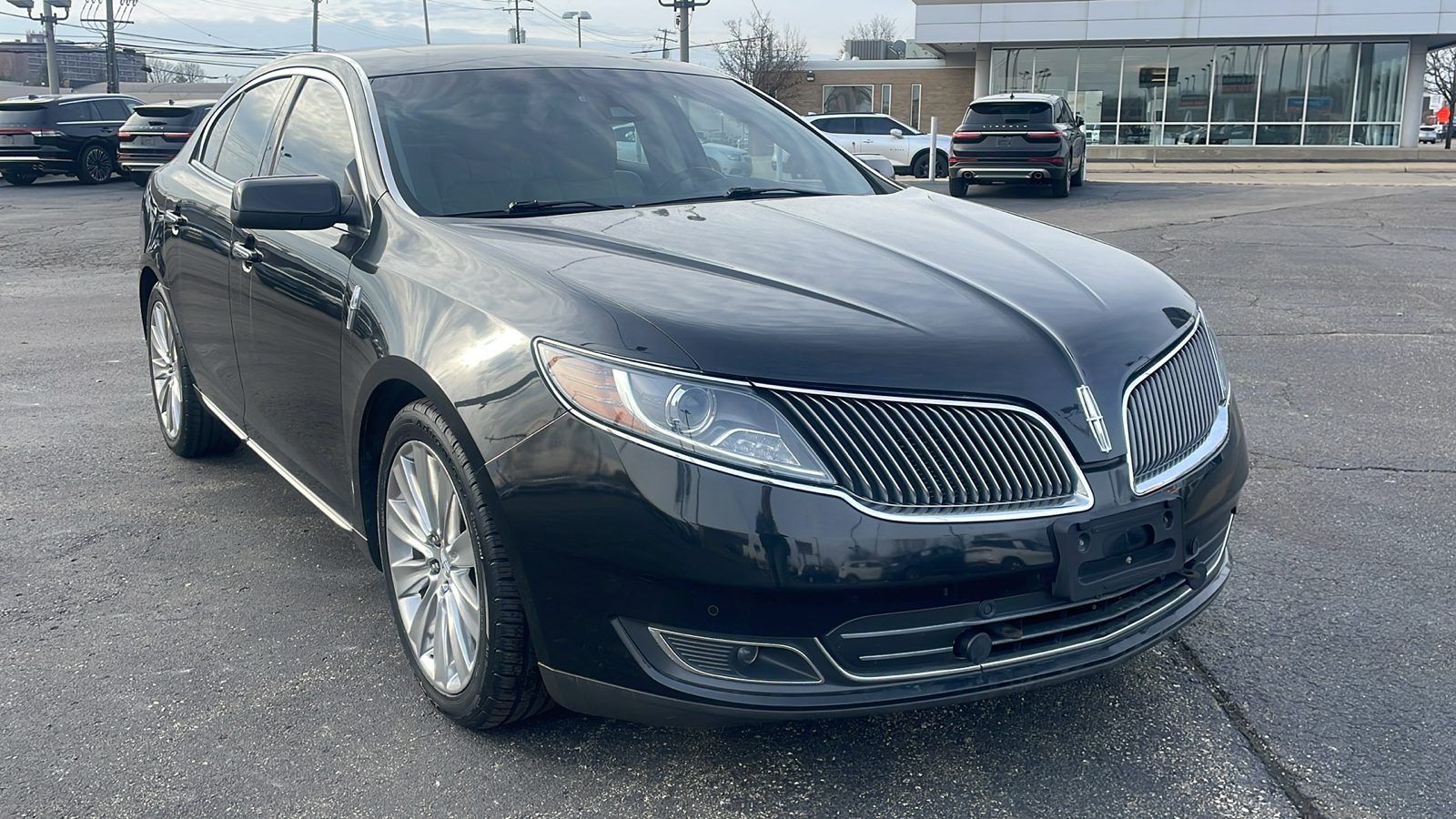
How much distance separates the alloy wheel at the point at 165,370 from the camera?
505 centimetres

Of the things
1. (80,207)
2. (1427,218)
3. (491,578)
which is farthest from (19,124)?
(491,578)

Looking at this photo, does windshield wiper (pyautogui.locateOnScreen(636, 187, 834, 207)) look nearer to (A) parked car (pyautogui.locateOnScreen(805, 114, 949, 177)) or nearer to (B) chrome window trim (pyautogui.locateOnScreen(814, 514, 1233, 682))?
(B) chrome window trim (pyautogui.locateOnScreen(814, 514, 1233, 682))

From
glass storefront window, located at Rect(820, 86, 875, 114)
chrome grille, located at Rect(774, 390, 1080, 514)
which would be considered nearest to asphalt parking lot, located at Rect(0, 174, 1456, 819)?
chrome grille, located at Rect(774, 390, 1080, 514)

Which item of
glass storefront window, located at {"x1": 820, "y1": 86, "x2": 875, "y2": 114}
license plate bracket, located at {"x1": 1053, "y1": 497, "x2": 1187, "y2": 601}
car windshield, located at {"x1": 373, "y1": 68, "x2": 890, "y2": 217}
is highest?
glass storefront window, located at {"x1": 820, "y1": 86, "x2": 875, "y2": 114}

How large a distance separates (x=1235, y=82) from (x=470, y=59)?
37288 mm

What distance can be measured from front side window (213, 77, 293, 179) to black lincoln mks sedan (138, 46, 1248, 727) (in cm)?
97

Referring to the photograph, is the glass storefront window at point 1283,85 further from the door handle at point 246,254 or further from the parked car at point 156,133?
the door handle at point 246,254

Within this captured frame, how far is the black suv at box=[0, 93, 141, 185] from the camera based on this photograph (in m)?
24.4

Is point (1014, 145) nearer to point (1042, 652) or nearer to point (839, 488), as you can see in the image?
point (1042, 652)

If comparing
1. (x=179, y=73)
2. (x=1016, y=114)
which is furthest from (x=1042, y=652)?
(x=179, y=73)

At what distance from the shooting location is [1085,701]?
3.02 metres

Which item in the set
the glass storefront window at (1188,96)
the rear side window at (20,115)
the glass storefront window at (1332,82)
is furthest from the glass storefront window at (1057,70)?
the rear side window at (20,115)

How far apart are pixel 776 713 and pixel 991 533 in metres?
0.55

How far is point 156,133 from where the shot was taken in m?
21.2
